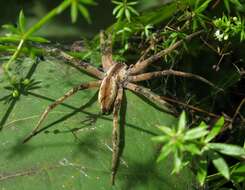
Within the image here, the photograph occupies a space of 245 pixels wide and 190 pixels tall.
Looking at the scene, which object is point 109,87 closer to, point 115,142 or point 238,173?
point 115,142

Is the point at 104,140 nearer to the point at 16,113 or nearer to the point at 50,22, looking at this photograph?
the point at 16,113

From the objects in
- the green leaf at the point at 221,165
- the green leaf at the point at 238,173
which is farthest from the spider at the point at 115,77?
the green leaf at the point at 221,165

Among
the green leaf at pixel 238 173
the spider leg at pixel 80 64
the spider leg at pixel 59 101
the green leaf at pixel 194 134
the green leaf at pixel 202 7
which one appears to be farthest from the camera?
the spider leg at pixel 80 64

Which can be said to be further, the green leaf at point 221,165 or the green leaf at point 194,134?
the green leaf at point 221,165

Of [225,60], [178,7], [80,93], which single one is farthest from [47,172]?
[225,60]

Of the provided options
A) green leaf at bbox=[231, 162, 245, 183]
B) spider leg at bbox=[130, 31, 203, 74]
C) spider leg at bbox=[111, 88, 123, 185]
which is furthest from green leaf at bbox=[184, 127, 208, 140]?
spider leg at bbox=[130, 31, 203, 74]

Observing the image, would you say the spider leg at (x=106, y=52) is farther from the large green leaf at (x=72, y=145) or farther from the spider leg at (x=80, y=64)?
the large green leaf at (x=72, y=145)

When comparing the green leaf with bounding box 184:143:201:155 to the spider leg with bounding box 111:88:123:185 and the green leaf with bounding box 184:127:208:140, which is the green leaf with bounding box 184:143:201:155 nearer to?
the green leaf with bounding box 184:127:208:140

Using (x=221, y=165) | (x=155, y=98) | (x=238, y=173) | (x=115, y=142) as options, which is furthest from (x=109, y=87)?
(x=221, y=165)
